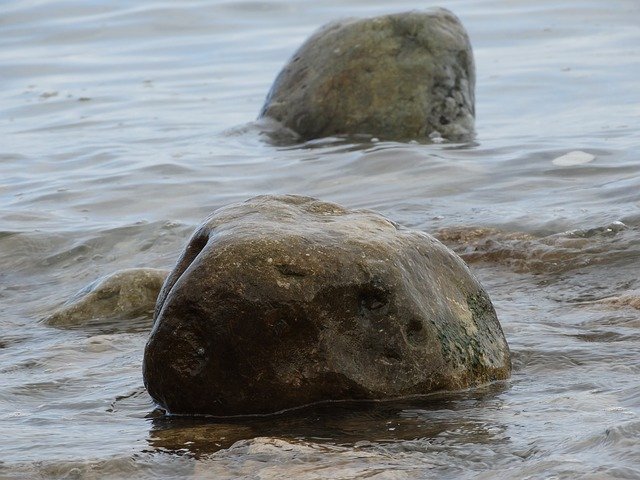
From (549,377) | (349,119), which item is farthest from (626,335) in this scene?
(349,119)

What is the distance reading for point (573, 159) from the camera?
898cm

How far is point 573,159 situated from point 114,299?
414 cm

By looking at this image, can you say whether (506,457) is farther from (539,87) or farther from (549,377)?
(539,87)

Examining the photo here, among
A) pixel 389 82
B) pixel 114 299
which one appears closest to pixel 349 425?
pixel 114 299

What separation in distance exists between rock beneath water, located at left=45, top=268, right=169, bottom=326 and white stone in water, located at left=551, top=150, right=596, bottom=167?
368cm

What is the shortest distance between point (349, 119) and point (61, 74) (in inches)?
236

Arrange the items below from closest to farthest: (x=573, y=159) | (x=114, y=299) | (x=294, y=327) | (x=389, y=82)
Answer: (x=294, y=327)
(x=114, y=299)
(x=573, y=159)
(x=389, y=82)

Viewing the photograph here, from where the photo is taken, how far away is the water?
3.95 meters

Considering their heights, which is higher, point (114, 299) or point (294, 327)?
point (294, 327)

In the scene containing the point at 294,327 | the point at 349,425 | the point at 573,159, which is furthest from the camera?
the point at 573,159

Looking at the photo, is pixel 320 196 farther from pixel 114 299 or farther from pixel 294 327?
pixel 294 327

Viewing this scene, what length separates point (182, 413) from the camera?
4430mm

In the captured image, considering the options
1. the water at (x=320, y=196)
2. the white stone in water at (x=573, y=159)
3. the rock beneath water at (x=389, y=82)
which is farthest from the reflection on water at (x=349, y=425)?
the rock beneath water at (x=389, y=82)

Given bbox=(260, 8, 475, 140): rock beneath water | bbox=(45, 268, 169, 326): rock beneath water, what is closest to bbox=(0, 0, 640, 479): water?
bbox=(45, 268, 169, 326): rock beneath water
